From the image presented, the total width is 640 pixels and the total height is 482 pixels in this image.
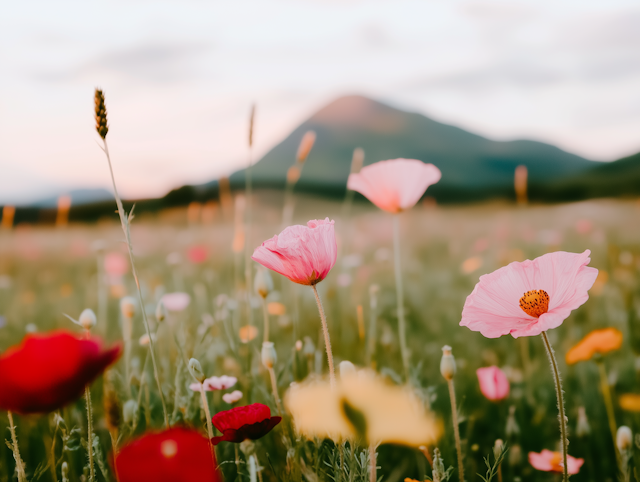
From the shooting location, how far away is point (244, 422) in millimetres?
705

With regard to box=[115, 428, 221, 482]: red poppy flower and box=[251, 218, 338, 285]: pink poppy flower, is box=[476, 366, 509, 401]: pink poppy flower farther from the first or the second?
box=[115, 428, 221, 482]: red poppy flower

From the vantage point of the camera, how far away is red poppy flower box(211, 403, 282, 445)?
2.32 ft

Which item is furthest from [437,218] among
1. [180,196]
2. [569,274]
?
[180,196]

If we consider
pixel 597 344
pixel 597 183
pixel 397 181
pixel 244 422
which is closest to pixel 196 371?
pixel 244 422

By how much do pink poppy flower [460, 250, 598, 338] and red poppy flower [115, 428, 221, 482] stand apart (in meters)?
0.43

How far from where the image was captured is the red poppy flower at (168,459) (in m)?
0.43

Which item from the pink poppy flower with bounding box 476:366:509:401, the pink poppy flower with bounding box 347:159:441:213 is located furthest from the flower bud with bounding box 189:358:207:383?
the pink poppy flower with bounding box 476:366:509:401

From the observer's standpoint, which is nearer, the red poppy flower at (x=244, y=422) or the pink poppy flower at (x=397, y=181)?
the red poppy flower at (x=244, y=422)

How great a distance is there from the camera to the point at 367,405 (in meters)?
0.49

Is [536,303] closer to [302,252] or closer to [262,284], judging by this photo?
[302,252]

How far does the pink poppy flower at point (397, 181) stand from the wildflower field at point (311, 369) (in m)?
0.06

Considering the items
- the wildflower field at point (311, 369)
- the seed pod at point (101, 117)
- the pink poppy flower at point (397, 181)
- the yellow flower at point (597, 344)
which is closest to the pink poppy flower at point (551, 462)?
the wildflower field at point (311, 369)

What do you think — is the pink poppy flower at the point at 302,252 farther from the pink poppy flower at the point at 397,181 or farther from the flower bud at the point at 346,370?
the pink poppy flower at the point at 397,181

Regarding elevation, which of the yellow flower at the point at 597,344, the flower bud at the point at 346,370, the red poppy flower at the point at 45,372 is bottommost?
the yellow flower at the point at 597,344
